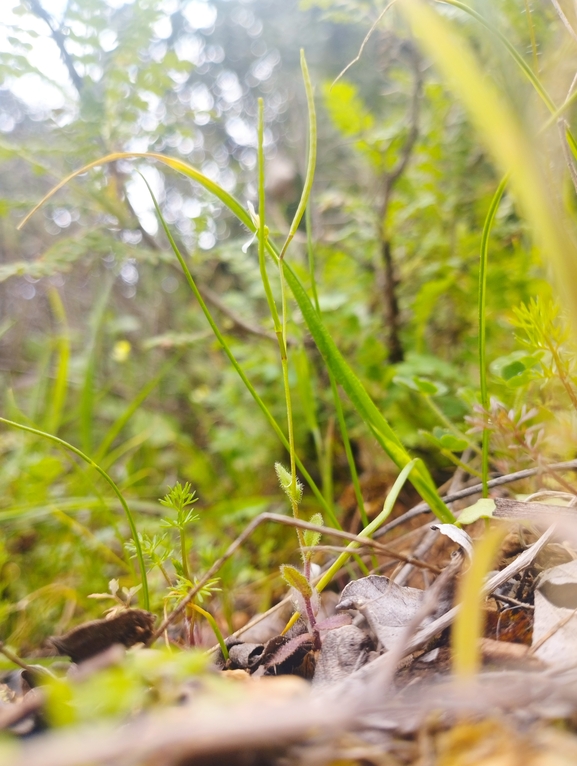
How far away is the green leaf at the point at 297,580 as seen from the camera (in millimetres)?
446

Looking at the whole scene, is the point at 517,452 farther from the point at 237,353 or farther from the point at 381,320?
the point at 237,353

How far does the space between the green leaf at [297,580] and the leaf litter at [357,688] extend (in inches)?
1.5

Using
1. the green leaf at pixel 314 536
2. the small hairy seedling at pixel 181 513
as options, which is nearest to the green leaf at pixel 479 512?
the green leaf at pixel 314 536

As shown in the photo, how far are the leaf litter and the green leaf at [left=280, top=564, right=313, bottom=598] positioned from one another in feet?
0.12

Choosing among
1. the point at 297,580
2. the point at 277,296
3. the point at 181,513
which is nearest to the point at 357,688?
the point at 297,580

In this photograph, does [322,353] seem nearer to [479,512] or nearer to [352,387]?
[352,387]

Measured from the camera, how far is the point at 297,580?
17.7 inches

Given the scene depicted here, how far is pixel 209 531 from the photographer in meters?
1.37

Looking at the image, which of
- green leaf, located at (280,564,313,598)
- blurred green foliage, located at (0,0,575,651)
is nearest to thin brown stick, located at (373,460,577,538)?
blurred green foliage, located at (0,0,575,651)

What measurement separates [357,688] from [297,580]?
122 millimetres

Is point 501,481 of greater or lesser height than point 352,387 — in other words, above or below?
below

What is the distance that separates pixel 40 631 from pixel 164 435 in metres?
0.98

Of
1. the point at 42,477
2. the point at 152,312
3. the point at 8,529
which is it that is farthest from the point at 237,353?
the point at 152,312

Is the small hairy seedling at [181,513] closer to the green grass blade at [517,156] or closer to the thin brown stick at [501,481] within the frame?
the thin brown stick at [501,481]
